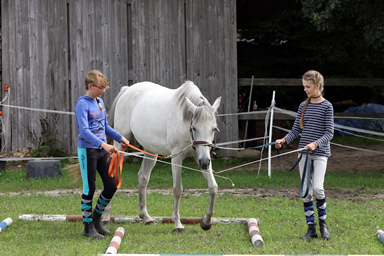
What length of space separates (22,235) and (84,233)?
0.72 m

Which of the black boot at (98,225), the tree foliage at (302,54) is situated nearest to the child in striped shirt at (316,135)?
the black boot at (98,225)

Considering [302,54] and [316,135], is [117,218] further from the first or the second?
[302,54]

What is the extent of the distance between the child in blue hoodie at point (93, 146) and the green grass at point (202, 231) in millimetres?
274

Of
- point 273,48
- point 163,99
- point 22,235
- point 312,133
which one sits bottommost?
point 22,235

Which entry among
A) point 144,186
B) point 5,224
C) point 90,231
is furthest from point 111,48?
point 90,231

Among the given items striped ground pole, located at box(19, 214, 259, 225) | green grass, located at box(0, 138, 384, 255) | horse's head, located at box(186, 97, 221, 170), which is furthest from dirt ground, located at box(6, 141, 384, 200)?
horse's head, located at box(186, 97, 221, 170)

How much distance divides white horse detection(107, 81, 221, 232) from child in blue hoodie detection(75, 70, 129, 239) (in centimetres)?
64

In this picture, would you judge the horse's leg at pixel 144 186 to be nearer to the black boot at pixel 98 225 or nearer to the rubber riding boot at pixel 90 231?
the black boot at pixel 98 225

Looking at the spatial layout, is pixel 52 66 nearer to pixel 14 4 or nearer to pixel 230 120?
pixel 14 4

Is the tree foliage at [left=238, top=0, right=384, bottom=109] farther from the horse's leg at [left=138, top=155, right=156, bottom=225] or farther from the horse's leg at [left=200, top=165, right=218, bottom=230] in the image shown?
the horse's leg at [left=200, top=165, right=218, bottom=230]

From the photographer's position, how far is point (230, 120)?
36.9ft

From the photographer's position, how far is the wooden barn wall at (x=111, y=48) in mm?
11086

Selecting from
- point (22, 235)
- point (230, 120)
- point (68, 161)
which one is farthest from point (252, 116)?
point (22, 235)

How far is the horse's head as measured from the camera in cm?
443
